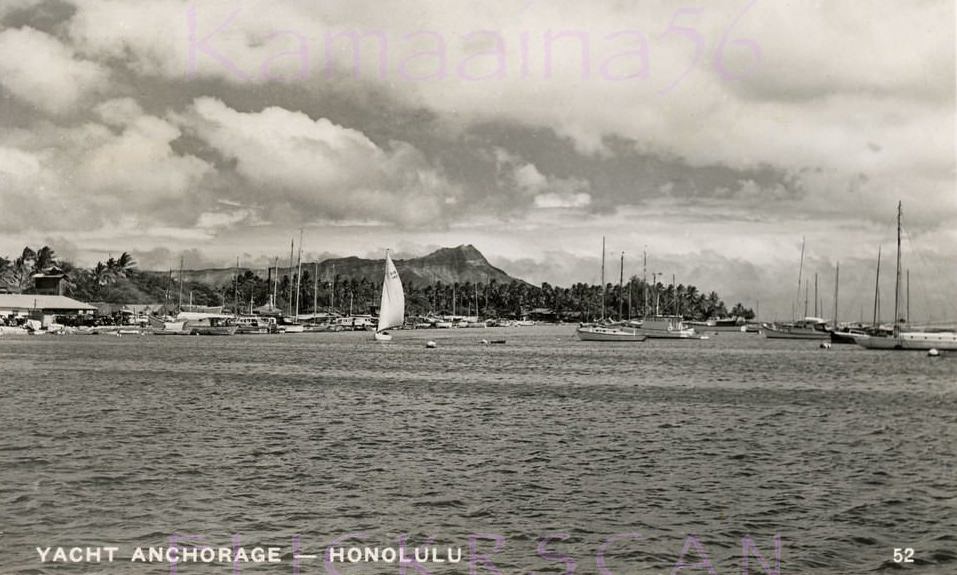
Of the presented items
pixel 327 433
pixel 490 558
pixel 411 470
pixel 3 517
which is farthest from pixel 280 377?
pixel 490 558

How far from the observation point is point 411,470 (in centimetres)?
2492

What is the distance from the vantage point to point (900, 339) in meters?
130

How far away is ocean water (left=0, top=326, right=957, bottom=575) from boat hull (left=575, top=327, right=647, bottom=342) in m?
98.3

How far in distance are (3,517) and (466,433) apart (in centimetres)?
1845

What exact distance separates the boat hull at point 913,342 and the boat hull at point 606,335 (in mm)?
38824

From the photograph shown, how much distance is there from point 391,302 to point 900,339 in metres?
81.2

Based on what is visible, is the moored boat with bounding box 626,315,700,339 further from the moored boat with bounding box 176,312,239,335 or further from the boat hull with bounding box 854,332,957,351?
the moored boat with bounding box 176,312,239,335

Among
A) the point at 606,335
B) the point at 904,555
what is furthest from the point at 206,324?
the point at 904,555

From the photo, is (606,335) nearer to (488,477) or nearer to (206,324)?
(206,324)

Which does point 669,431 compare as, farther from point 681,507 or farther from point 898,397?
point 898,397

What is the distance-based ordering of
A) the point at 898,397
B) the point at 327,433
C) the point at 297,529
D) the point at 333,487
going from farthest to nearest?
the point at 898,397
the point at 327,433
the point at 333,487
the point at 297,529

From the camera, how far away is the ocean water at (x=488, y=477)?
17047 mm

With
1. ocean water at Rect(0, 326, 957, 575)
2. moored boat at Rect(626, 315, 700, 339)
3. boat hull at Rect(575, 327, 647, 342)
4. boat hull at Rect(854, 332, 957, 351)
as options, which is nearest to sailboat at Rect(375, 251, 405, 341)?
boat hull at Rect(575, 327, 647, 342)

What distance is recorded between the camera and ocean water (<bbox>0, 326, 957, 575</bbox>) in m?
17.0
